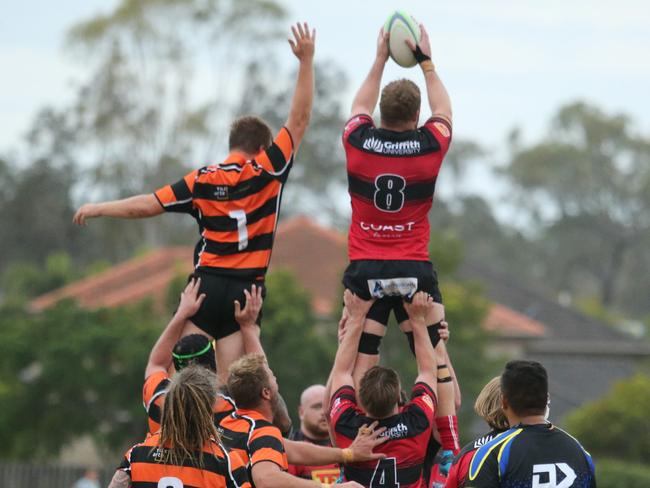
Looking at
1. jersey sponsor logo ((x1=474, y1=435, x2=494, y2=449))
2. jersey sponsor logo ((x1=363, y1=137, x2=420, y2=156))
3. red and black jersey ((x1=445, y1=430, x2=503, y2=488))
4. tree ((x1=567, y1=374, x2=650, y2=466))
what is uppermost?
jersey sponsor logo ((x1=363, y1=137, x2=420, y2=156))

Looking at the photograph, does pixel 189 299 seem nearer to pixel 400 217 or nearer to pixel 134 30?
pixel 400 217

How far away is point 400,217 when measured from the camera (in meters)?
8.66

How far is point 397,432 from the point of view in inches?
317

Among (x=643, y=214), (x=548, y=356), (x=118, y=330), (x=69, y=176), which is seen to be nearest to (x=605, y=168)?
(x=643, y=214)

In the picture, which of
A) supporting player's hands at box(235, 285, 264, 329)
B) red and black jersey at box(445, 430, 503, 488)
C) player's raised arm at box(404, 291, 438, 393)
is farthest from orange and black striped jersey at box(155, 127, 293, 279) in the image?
red and black jersey at box(445, 430, 503, 488)

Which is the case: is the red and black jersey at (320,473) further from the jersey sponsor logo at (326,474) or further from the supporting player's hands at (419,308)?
the supporting player's hands at (419,308)

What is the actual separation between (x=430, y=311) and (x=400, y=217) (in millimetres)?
683

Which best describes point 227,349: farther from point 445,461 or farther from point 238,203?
point 445,461

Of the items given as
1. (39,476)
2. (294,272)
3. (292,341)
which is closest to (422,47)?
(292,341)

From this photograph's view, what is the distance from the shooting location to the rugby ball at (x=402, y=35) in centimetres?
891

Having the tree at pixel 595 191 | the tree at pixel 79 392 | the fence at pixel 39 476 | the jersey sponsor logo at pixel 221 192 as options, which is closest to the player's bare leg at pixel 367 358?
the jersey sponsor logo at pixel 221 192

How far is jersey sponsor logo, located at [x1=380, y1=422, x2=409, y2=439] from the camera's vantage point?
8.05 m

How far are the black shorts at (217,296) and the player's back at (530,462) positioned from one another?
2997 millimetres

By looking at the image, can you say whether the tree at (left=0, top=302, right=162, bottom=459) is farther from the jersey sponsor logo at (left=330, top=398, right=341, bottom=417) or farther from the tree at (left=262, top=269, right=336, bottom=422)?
the jersey sponsor logo at (left=330, top=398, right=341, bottom=417)
